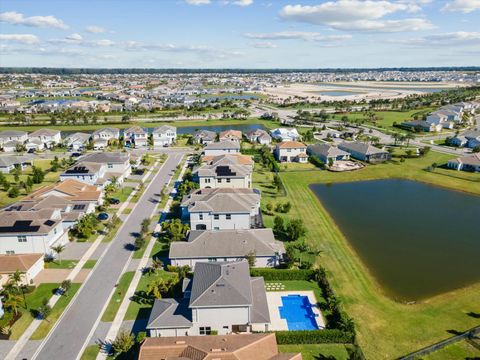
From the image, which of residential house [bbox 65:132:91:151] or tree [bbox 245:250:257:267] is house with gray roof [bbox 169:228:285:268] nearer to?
tree [bbox 245:250:257:267]

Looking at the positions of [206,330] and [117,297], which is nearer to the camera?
[206,330]

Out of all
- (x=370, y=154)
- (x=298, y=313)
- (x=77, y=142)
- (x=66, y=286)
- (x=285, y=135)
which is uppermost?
(x=285, y=135)

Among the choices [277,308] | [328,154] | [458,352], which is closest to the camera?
[458,352]

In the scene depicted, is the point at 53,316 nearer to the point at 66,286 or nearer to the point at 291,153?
the point at 66,286

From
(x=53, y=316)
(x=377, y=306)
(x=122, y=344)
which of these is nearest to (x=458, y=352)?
(x=377, y=306)

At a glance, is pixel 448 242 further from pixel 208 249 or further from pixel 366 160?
pixel 366 160

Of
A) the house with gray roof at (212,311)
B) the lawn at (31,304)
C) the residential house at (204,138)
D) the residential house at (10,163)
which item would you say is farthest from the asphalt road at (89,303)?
the residential house at (204,138)

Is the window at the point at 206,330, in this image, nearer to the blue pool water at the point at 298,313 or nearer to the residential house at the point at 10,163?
the blue pool water at the point at 298,313

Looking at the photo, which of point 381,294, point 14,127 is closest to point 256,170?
point 381,294
